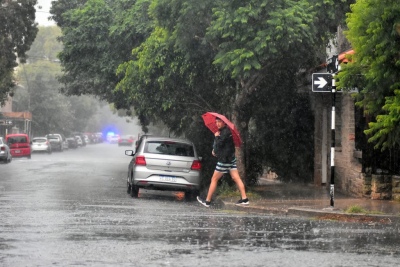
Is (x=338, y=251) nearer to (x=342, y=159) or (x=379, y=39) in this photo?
(x=379, y=39)

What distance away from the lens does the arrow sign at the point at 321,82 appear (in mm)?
16984

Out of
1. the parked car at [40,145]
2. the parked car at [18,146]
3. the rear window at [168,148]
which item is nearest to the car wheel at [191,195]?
the rear window at [168,148]

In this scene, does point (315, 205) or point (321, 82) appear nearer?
point (321, 82)

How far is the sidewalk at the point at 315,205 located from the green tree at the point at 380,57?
4.41ft

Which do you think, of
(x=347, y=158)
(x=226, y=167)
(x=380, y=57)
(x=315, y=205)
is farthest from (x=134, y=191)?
(x=380, y=57)

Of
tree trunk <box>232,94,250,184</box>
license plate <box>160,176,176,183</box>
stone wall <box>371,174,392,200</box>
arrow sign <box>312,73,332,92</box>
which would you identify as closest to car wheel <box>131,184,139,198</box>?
license plate <box>160,176,176,183</box>

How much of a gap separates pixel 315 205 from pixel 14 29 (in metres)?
29.6

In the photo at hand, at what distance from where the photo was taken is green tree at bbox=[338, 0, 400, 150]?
48.2 feet

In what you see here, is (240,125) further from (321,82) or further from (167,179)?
(321,82)

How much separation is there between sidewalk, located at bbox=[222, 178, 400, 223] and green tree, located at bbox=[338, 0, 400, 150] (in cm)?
135

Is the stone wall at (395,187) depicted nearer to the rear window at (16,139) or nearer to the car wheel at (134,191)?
the car wheel at (134,191)

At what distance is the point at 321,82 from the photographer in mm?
17016

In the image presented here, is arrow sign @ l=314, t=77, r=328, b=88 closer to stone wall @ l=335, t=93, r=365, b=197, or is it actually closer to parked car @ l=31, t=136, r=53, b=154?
stone wall @ l=335, t=93, r=365, b=197

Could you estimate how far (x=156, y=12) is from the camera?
2148cm
